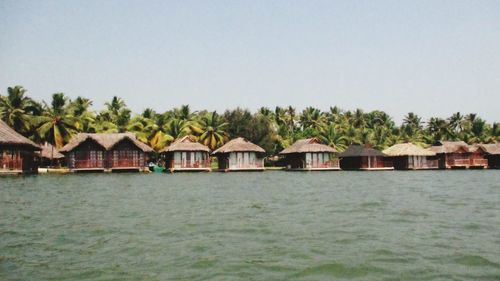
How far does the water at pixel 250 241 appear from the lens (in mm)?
7744

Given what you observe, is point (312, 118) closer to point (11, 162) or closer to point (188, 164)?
point (188, 164)

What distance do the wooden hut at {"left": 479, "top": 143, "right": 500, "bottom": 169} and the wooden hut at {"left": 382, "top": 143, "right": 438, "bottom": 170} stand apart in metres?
8.52

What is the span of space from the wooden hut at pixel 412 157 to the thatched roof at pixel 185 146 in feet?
86.3

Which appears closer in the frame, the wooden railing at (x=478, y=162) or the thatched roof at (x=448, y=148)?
the thatched roof at (x=448, y=148)

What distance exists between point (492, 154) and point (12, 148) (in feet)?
197

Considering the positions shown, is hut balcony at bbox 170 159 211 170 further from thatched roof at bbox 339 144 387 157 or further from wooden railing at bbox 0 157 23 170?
thatched roof at bbox 339 144 387 157

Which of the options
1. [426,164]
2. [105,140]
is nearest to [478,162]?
[426,164]

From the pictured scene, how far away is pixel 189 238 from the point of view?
10680 millimetres

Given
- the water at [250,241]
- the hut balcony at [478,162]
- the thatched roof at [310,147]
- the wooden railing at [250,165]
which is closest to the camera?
the water at [250,241]

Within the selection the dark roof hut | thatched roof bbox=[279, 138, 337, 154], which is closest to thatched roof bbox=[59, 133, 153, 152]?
thatched roof bbox=[279, 138, 337, 154]

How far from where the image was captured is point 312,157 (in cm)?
5834

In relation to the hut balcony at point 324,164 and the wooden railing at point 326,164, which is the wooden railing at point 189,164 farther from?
the wooden railing at point 326,164

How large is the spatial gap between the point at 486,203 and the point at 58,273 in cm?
1613

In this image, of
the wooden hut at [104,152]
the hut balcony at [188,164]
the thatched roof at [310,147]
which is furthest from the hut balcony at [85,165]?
the thatched roof at [310,147]
